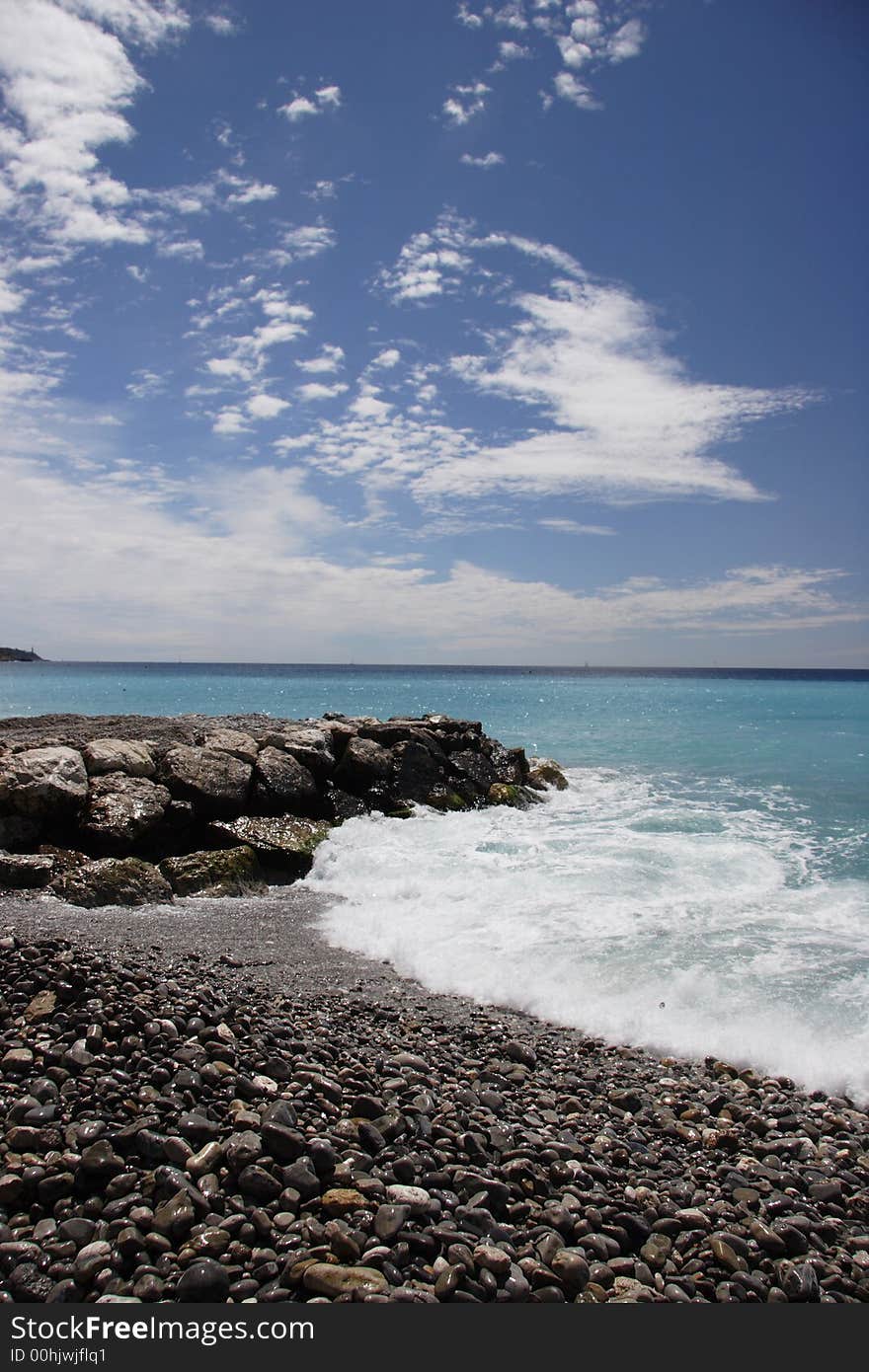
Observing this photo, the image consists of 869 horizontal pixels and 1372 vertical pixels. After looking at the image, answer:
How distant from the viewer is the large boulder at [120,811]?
42.4 ft

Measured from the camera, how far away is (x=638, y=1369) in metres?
3.82

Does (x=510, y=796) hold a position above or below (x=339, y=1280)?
below

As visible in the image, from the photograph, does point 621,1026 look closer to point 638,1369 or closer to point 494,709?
point 638,1369

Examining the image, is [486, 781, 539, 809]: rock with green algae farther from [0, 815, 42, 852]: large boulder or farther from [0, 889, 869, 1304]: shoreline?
[0, 889, 869, 1304]: shoreline

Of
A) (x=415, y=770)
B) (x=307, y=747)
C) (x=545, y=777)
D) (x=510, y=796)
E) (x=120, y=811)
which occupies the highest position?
(x=307, y=747)

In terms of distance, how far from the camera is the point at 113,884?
11.5 metres

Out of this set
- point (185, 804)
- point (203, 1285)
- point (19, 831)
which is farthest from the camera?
point (185, 804)

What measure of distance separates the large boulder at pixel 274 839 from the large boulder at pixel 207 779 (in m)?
0.34

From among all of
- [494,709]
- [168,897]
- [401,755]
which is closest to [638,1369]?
[168,897]

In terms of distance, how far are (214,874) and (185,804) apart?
2081 mm

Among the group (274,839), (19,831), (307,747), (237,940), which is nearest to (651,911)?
(237,940)

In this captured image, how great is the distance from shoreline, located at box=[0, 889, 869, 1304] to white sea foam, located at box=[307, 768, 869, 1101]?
2.57 ft

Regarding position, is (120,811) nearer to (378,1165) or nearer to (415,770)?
(415,770)

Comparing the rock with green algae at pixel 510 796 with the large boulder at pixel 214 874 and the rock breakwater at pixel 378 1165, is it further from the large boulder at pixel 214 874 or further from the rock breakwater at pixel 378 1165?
the rock breakwater at pixel 378 1165
